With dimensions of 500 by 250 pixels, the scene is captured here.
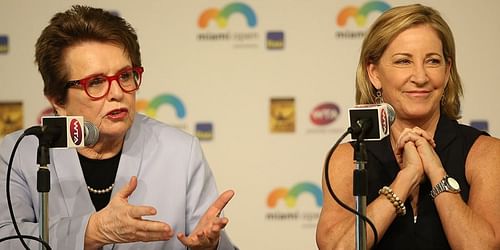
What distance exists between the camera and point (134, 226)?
218 cm

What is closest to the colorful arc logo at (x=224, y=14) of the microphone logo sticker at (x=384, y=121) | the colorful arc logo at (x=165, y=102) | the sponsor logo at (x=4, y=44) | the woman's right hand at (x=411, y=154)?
the colorful arc logo at (x=165, y=102)

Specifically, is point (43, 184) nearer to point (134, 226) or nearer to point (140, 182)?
point (134, 226)

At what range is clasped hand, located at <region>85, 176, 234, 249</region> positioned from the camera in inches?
86.0

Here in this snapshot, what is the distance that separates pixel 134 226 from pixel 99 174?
1.62ft

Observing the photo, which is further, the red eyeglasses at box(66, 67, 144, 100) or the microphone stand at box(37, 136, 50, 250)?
the red eyeglasses at box(66, 67, 144, 100)

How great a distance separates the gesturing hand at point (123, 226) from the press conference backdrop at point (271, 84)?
63.0 inches

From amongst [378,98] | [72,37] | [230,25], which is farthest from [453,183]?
[230,25]

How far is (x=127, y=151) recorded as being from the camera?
2.63m

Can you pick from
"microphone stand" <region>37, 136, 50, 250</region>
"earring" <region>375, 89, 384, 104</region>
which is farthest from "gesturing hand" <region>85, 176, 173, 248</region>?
"earring" <region>375, 89, 384, 104</region>

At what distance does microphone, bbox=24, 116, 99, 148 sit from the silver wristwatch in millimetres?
1041

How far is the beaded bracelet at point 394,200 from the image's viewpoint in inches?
95.4

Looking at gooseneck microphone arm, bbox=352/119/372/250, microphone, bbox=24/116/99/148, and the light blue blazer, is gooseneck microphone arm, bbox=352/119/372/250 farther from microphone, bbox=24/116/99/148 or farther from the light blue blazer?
microphone, bbox=24/116/99/148

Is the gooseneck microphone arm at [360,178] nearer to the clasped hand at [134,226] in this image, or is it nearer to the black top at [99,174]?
the clasped hand at [134,226]

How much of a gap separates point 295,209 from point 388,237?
4.50 ft
